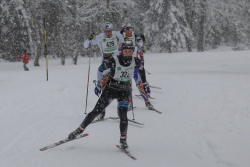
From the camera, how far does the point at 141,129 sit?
7.14 metres

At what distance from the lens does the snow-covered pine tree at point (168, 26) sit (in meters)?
30.7

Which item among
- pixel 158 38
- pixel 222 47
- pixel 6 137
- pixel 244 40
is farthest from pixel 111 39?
pixel 222 47

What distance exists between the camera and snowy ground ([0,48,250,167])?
534 centimetres

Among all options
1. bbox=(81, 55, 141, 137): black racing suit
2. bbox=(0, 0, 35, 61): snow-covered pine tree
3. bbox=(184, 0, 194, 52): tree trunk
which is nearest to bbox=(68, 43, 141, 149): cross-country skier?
bbox=(81, 55, 141, 137): black racing suit

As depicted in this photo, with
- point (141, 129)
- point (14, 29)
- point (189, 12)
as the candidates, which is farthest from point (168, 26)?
point (141, 129)

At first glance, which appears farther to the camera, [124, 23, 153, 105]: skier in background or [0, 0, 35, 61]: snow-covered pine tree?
[0, 0, 35, 61]: snow-covered pine tree

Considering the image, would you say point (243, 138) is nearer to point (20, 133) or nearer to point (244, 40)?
point (20, 133)

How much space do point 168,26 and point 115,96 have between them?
26058 mm

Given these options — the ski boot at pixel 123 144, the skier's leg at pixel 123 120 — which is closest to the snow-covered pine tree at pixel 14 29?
the skier's leg at pixel 123 120

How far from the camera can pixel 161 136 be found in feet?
21.9

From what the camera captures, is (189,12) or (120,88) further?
(189,12)

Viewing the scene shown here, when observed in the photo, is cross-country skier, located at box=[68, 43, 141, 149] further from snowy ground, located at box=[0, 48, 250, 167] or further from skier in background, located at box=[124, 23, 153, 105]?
skier in background, located at box=[124, 23, 153, 105]

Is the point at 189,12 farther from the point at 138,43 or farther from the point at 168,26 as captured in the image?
the point at 138,43

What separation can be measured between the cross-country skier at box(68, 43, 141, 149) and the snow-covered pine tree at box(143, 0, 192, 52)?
25556 mm
